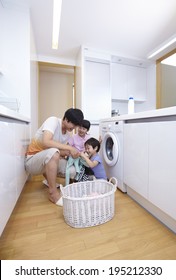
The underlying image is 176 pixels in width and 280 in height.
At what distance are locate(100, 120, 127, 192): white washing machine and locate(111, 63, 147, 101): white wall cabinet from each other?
1446 mm

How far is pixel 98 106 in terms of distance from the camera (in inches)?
112

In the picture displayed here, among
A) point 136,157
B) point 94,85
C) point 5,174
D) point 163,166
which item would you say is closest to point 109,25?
point 94,85

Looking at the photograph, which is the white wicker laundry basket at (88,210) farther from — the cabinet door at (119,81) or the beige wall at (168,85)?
the beige wall at (168,85)

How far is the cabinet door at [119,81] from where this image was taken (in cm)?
303

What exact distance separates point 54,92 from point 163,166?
366 cm

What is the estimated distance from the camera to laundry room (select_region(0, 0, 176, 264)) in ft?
2.90

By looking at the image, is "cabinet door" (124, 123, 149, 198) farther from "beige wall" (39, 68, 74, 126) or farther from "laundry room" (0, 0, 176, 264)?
"beige wall" (39, 68, 74, 126)

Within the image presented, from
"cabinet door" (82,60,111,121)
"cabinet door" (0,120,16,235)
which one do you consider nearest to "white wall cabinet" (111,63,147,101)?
"cabinet door" (82,60,111,121)

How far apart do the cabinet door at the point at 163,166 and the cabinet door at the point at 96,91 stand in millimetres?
1829

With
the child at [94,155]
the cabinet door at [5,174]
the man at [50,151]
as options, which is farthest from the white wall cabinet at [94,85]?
the cabinet door at [5,174]

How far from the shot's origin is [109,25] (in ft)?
6.95
